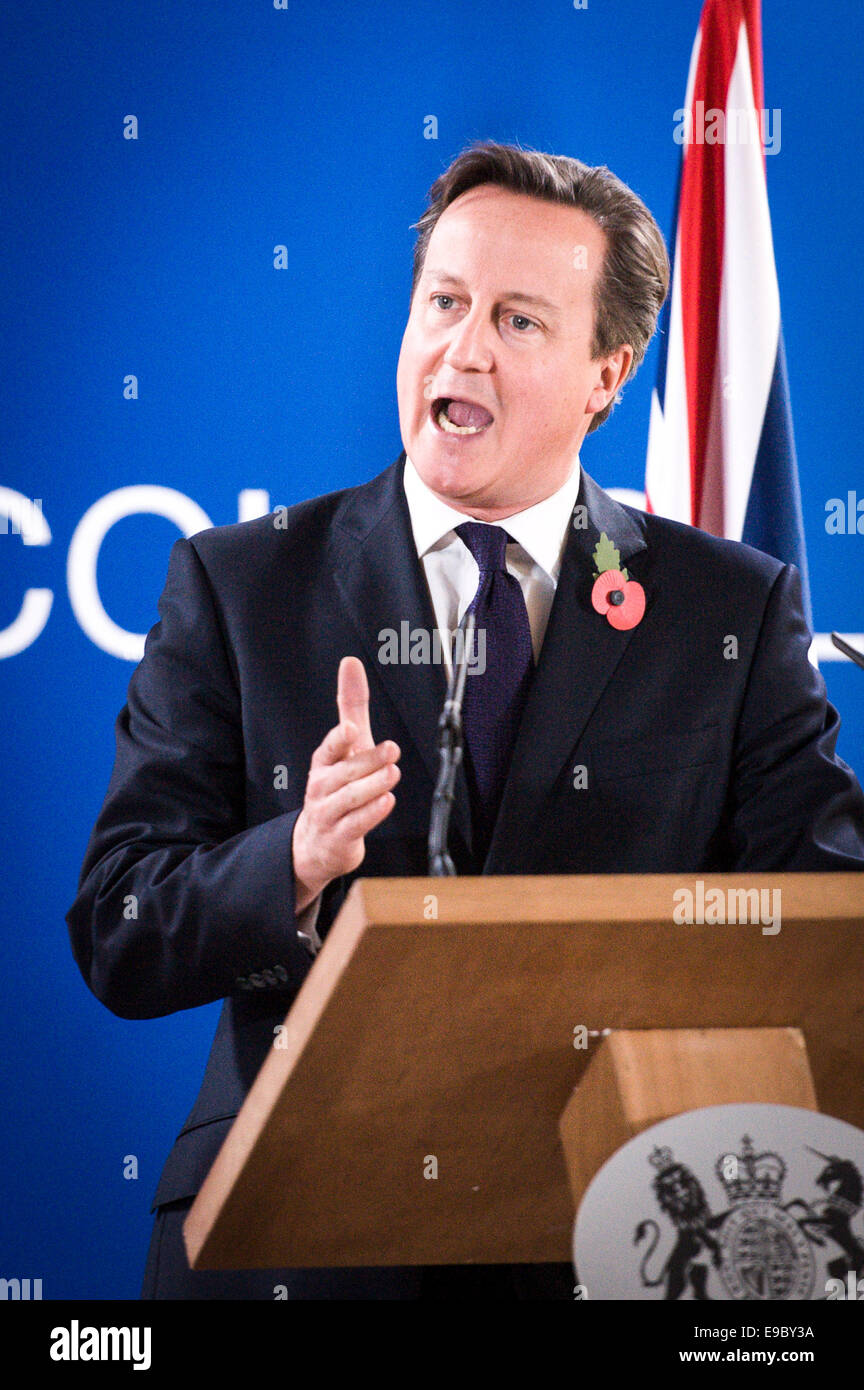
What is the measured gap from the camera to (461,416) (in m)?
1.95

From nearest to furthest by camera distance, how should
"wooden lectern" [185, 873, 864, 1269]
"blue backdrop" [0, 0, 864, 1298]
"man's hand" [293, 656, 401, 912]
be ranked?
"wooden lectern" [185, 873, 864, 1269] < "man's hand" [293, 656, 401, 912] < "blue backdrop" [0, 0, 864, 1298]

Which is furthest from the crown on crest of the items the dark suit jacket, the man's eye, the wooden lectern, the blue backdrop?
the blue backdrop

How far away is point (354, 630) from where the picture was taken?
1.85 metres

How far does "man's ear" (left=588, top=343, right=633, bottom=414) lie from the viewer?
2.14 m

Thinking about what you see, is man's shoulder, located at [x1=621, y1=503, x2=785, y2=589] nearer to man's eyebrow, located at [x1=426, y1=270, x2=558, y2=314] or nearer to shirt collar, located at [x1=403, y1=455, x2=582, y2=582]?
shirt collar, located at [x1=403, y1=455, x2=582, y2=582]

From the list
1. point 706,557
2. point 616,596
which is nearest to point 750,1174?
point 616,596

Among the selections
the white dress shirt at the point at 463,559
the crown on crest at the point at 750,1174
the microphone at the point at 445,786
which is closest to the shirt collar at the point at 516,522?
the white dress shirt at the point at 463,559

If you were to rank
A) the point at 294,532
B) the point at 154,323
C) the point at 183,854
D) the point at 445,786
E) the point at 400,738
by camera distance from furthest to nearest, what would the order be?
the point at 154,323
the point at 294,532
the point at 400,738
the point at 183,854
the point at 445,786

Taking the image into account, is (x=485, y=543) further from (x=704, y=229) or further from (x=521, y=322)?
(x=704, y=229)

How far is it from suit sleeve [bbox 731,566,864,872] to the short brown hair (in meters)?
0.53

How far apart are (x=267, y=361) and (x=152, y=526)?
0.38 meters

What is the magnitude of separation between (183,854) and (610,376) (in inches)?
40.4

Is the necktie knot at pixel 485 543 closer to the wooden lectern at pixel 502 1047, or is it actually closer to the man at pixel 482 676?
the man at pixel 482 676
